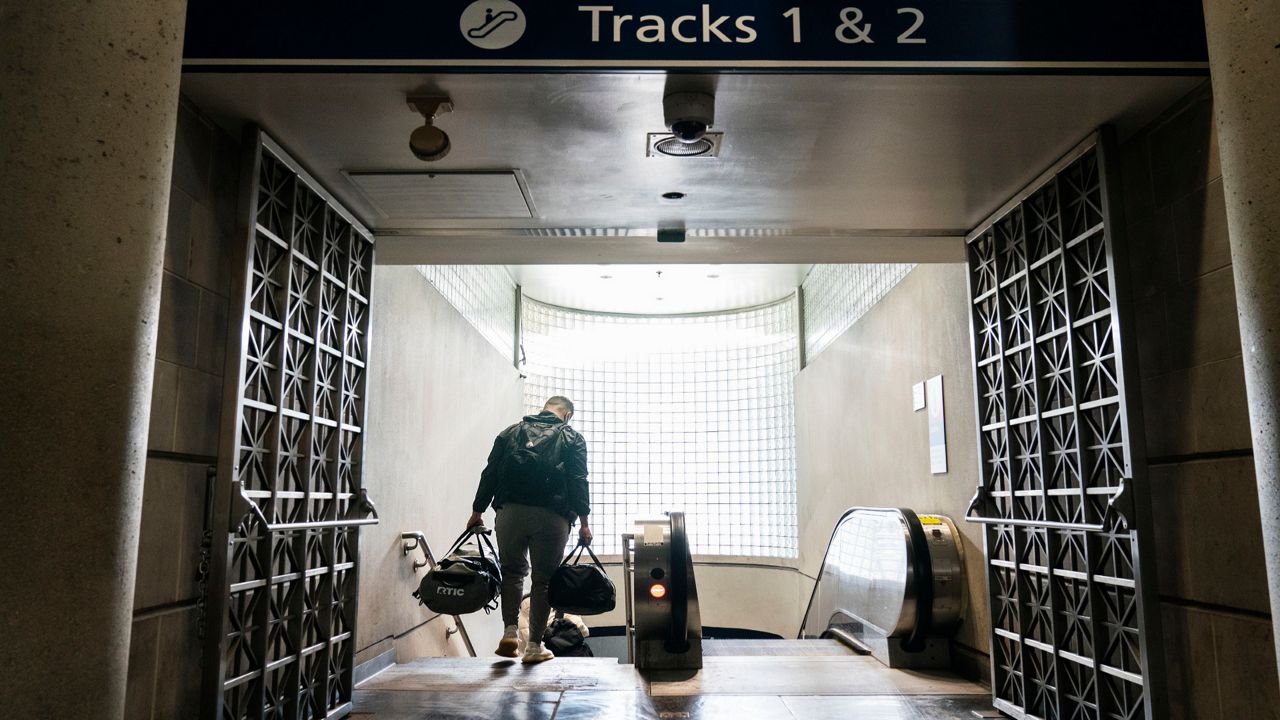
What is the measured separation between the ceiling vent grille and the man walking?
2370 millimetres

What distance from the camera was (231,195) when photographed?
351 centimetres

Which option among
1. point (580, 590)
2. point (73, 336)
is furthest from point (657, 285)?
point (73, 336)

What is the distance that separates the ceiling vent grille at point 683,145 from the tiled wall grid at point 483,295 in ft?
11.9

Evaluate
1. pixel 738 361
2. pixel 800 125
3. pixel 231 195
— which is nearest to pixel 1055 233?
pixel 800 125

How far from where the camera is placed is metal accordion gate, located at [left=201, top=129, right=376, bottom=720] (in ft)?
10.9

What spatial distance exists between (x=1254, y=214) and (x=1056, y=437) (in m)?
2.01

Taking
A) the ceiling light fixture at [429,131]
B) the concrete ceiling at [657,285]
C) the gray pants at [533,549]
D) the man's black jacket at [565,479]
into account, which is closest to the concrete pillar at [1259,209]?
the ceiling light fixture at [429,131]

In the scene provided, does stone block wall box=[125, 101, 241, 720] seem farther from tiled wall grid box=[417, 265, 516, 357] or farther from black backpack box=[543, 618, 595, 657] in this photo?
black backpack box=[543, 618, 595, 657]

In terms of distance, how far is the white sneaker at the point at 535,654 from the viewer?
5.41 meters

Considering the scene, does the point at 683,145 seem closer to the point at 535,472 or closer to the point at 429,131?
the point at 429,131

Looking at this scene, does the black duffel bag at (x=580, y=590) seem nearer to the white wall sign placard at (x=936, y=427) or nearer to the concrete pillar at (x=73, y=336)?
the white wall sign placard at (x=936, y=427)

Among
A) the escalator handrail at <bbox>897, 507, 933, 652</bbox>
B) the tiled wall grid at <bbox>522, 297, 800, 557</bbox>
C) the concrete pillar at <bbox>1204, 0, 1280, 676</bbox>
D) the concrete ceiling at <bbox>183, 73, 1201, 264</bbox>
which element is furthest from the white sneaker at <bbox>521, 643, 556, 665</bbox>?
the tiled wall grid at <bbox>522, 297, 800, 557</bbox>

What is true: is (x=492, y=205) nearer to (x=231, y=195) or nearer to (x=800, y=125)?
(x=231, y=195)

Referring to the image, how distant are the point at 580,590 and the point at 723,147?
2.62 metres
